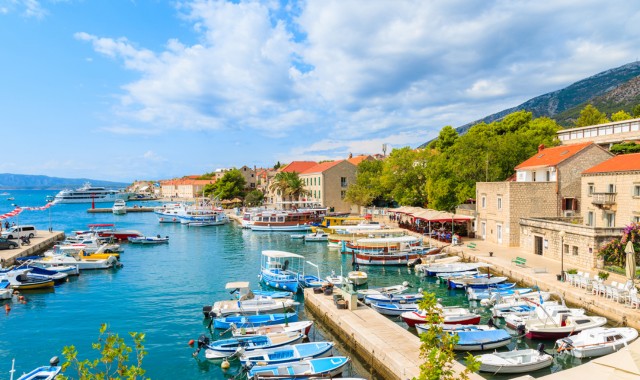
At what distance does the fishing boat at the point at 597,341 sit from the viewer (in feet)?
57.7

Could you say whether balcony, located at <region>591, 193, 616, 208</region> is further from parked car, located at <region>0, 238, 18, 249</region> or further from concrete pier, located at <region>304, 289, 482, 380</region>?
parked car, located at <region>0, 238, 18, 249</region>

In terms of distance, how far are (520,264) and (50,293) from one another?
3478 cm

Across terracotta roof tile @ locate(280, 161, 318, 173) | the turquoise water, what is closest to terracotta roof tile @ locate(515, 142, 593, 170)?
the turquoise water

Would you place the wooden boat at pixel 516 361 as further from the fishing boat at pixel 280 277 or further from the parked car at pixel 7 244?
the parked car at pixel 7 244

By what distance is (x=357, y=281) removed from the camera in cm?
3131

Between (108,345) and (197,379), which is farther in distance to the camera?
(197,379)

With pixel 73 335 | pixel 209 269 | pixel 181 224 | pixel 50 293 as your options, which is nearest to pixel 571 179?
pixel 209 269

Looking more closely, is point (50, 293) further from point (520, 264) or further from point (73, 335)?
point (520, 264)

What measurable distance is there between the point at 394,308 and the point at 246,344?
9145 mm

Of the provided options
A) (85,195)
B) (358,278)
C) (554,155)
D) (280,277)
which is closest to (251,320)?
(280,277)

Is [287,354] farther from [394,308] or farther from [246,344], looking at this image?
[394,308]

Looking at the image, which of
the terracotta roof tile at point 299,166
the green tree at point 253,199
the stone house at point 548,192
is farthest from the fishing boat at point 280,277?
the green tree at point 253,199

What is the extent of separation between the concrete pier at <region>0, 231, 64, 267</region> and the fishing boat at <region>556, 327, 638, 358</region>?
41.5 metres

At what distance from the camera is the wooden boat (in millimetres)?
16234
